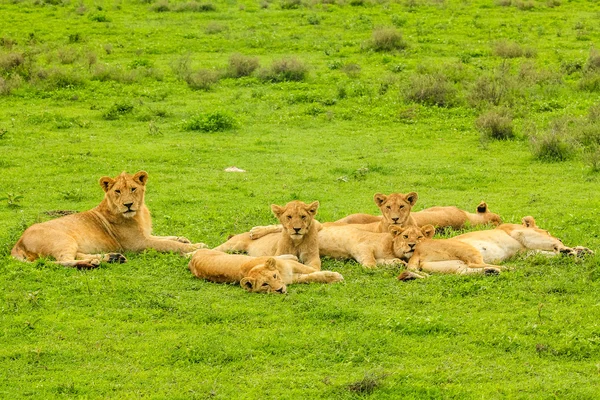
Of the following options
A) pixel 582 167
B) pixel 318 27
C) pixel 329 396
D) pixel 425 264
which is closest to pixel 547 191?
pixel 582 167

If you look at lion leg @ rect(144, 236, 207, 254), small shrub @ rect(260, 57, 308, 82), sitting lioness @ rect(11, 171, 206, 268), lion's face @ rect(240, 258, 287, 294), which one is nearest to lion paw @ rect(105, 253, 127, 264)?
sitting lioness @ rect(11, 171, 206, 268)

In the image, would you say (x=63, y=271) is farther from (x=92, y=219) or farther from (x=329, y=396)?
(x=329, y=396)

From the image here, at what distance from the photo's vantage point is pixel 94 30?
3152cm

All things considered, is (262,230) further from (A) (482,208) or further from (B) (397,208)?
(A) (482,208)

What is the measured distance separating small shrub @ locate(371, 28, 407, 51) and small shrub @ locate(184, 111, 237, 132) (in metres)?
8.42

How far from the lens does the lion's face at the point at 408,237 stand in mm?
11492

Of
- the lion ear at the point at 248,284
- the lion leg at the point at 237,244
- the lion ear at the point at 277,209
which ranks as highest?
the lion ear at the point at 277,209

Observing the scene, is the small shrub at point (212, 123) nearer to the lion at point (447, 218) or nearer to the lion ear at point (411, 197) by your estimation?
the lion at point (447, 218)

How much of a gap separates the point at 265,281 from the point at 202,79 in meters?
14.8

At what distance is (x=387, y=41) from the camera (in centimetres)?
2816

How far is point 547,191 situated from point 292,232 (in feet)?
19.1

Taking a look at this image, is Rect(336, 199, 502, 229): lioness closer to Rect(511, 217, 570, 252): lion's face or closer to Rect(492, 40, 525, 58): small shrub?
Rect(511, 217, 570, 252): lion's face

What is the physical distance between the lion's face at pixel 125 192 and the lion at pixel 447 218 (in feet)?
8.58

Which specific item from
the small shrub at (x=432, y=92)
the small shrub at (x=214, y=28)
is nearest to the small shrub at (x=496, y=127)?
the small shrub at (x=432, y=92)
